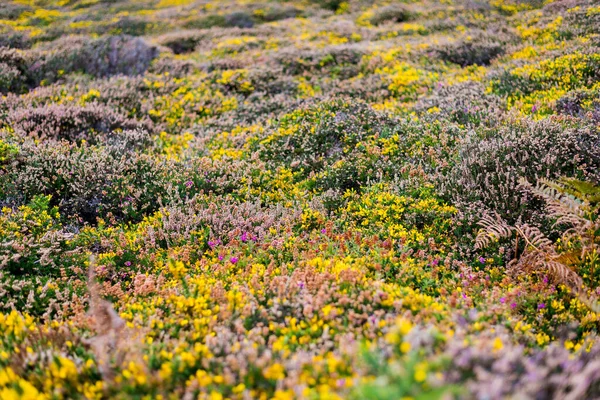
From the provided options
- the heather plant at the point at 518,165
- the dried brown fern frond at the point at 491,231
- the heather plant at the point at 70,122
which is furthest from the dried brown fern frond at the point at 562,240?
the heather plant at the point at 70,122

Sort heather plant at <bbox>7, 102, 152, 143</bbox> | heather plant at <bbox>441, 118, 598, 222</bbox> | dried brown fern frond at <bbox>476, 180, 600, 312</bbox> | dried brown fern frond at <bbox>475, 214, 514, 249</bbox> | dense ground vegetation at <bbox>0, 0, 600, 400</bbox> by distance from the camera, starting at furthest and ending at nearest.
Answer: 1. heather plant at <bbox>7, 102, 152, 143</bbox>
2. heather plant at <bbox>441, 118, 598, 222</bbox>
3. dried brown fern frond at <bbox>475, 214, 514, 249</bbox>
4. dried brown fern frond at <bbox>476, 180, 600, 312</bbox>
5. dense ground vegetation at <bbox>0, 0, 600, 400</bbox>

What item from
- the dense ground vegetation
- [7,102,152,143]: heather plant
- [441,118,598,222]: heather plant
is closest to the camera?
the dense ground vegetation

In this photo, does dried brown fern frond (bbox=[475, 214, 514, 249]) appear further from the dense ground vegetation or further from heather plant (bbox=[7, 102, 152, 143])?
heather plant (bbox=[7, 102, 152, 143])

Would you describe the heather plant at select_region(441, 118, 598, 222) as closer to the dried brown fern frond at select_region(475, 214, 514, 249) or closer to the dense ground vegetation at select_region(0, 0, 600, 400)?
the dense ground vegetation at select_region(0, 0, 600, 400)

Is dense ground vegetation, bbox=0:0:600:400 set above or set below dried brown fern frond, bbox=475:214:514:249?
above

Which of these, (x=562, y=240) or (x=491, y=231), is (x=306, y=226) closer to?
(x=491, y=231)

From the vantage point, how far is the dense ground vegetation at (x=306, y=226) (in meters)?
2.72

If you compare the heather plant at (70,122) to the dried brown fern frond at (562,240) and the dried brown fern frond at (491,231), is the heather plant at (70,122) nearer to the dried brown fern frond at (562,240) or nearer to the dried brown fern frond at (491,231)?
the dried brown fern frond at (491,231)

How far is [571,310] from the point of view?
13.1 feet

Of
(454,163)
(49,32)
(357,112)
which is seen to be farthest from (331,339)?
(49,32)

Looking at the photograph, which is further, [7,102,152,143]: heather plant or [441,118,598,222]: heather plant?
[7,102,152,143]: heather plant

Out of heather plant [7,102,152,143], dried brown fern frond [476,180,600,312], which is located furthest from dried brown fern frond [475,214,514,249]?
heather plant [7,102,152,143]

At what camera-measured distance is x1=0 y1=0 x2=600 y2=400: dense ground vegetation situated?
2717 millimetres

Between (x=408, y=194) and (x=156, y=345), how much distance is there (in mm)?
3978
